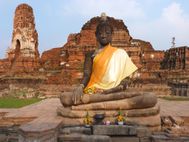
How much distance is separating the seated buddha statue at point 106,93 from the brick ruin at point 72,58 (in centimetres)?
1425

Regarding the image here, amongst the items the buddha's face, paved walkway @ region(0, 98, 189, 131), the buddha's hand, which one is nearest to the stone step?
paved walkway @ region(0, 98, 189, 131)

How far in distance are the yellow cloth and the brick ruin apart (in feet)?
46.8

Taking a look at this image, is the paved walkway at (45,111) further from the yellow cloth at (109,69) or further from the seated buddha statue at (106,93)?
the yellow cloth at (109,69)

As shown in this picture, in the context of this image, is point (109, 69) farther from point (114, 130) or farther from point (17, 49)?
point (17, 49)

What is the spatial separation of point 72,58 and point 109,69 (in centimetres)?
1814

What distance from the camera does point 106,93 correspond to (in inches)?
279

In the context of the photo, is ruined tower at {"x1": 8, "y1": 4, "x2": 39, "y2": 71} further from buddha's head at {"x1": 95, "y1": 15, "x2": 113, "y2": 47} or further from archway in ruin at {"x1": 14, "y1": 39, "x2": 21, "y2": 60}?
buddha's head at {"x1": 95, "y1": 15, "x2": 113, "y2": 47}

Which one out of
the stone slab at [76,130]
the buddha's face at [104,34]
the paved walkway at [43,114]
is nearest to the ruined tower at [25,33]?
the paved walkway at [43,114]

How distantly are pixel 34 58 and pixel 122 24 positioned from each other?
9.20 meters

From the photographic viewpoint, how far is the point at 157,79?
22297mm

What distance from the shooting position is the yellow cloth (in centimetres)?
755

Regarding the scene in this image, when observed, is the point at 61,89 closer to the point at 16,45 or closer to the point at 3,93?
the point at 3,93

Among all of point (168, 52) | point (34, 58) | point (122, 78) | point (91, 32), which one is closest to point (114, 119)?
point (122, 78)

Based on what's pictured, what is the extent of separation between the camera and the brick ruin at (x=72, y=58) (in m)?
23.9
